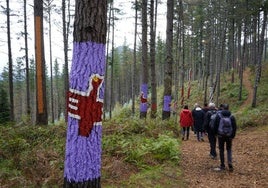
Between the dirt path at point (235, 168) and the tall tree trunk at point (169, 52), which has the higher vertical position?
the tall tree trunk at point (169, 52)

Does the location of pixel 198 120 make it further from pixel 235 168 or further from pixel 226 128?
pixel 226 128

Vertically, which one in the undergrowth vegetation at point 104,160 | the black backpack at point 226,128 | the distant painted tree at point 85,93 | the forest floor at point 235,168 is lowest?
the forest floor at point 235,168

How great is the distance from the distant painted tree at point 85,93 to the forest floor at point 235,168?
3.73 meters

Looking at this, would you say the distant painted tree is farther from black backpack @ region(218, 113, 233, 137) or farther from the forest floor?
black backpack @ region(218, 113, 233, 137)

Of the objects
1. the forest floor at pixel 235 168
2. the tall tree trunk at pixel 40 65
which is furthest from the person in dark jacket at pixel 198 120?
the tall tree trunk at pixel 40 65

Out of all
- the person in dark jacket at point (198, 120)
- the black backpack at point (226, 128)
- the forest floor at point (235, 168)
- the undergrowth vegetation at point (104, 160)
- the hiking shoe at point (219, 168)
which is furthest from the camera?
the person in dark jacket at point (198, 120)

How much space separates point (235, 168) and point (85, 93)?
6.78 metres

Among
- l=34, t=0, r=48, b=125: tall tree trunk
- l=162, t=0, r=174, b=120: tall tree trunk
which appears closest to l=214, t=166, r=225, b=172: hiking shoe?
l=162, t=0, r=174, b=120: tall tree trunk

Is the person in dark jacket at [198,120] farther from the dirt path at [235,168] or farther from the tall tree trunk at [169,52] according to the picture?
the dirt path at [235,168]

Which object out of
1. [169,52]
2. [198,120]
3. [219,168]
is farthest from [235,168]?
[169,52]

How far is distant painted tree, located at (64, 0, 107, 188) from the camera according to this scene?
3916mm

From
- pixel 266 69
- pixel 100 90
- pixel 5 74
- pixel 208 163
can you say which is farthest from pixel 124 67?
pixel 100 90

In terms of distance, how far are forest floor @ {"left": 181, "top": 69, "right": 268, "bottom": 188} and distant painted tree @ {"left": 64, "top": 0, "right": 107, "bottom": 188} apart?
373cm

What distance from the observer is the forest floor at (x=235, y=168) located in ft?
24.4
